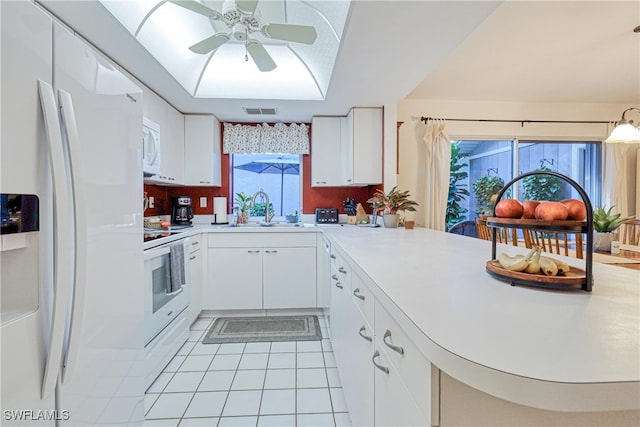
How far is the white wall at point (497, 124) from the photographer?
3.68 m

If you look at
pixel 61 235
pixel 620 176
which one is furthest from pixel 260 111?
pixel 620 176

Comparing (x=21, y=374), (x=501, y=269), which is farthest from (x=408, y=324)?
(x=21, y=374)

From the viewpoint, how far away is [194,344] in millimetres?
2451

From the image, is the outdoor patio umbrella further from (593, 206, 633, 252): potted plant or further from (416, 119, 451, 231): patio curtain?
(593, 206, 633, 252): potted plant

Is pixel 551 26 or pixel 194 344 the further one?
pixel 194 344

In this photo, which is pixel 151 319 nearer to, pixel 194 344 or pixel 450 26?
pixel 194 344

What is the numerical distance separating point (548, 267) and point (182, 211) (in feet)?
11.3

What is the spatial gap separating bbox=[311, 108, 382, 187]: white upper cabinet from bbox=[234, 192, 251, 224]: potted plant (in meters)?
0.88

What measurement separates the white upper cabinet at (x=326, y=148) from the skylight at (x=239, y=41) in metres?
0.59

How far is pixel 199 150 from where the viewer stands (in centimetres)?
345

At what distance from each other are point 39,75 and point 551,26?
3.06 metres

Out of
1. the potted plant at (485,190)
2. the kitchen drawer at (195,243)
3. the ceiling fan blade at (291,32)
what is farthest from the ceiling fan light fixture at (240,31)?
the potted plant at (485,190)

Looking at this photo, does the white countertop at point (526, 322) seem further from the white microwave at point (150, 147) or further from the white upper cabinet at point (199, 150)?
the white upper cabinet at point (199, 150)

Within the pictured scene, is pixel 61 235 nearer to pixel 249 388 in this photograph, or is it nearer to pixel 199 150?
pixel 249 388
